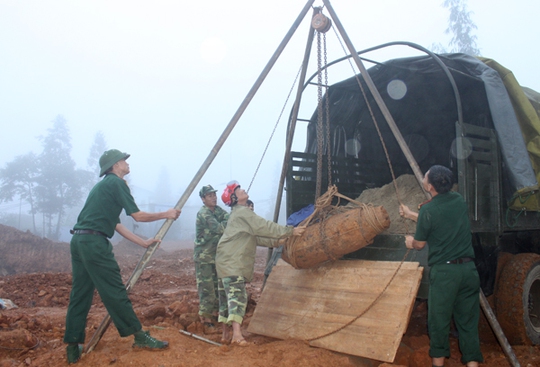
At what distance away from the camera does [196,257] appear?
5.49 metres

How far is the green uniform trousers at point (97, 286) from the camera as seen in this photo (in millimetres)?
Answer: 3662

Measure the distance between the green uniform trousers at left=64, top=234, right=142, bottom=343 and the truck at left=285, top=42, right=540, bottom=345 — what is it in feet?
7.70

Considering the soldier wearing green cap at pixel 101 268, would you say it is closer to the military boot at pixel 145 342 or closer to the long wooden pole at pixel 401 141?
the military boot at pixel 145 342

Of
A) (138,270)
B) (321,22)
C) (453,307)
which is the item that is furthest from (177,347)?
(321,22)

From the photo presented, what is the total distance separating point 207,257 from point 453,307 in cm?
308

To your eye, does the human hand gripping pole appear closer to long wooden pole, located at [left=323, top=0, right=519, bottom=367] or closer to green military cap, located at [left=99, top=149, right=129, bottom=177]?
green military cap, located at [left=99, top=149, right=129, bottom=177]

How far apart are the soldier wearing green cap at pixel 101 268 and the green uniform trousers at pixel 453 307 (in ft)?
7.63

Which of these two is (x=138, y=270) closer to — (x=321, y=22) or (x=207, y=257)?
(x=207, y=257)

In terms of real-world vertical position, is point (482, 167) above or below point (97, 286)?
above

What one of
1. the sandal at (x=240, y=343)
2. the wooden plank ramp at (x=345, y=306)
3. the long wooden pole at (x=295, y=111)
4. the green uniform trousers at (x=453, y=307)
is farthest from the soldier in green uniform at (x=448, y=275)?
the long wooden pole at (x=295, y=111)

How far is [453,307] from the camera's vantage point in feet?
11.0

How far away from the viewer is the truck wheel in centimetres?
442

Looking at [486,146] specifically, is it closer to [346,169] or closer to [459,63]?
[459,63]

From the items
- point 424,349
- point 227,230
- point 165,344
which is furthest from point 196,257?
point 424,349
